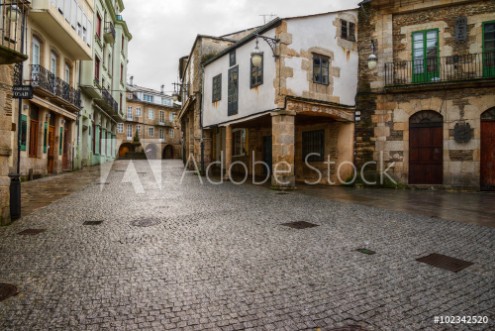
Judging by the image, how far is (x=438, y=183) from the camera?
12.0 metres

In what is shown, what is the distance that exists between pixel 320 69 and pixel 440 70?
15.7 ft

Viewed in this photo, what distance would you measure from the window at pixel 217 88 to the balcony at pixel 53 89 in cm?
745

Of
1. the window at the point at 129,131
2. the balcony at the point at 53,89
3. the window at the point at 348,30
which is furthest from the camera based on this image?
the window at the point at 129,131

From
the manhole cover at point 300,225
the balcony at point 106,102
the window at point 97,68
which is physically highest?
the window at point 97,68

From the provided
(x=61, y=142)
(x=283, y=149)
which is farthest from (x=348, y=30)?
(x=61, y=142)

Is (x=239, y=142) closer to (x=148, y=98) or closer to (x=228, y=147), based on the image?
(x=228, y=147)

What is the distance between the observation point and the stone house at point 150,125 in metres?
45.6

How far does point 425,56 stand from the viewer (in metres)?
12.4

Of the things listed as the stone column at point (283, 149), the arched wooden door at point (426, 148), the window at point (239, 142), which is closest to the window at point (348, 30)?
the arched wooden door at point (426, 148)

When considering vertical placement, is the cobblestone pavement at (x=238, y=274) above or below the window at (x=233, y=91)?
below

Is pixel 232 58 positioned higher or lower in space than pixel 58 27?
lower

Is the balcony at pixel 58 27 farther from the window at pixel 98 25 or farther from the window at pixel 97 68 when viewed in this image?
the window at pixel 98 25

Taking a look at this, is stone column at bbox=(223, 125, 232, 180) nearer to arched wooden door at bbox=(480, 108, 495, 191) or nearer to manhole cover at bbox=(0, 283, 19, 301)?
arched wooden door at bbox=(480, 108, 495, 191)

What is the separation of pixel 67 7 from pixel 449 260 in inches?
672
